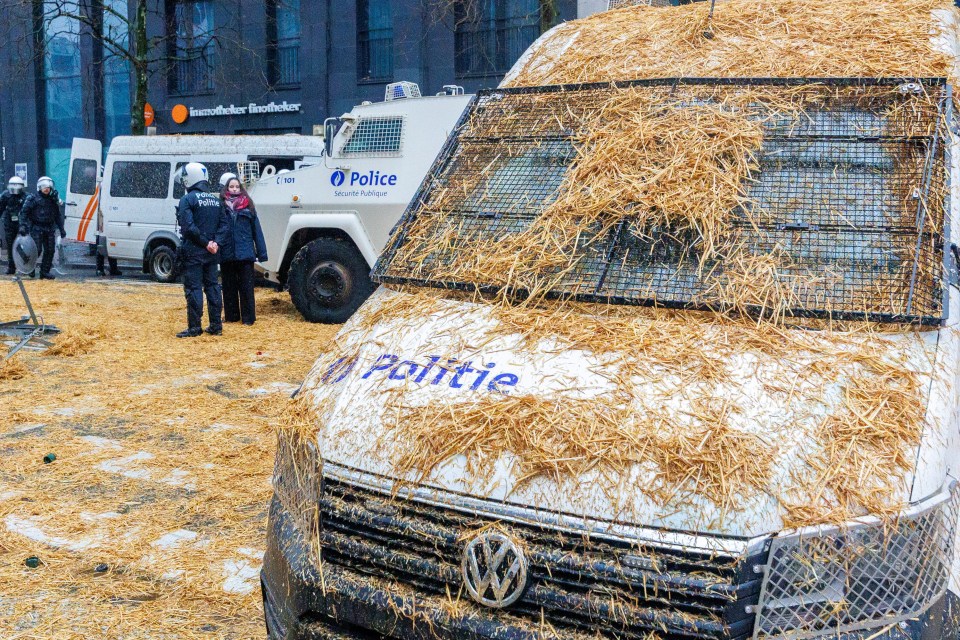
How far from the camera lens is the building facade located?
2331 cm

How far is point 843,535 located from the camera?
2.52m

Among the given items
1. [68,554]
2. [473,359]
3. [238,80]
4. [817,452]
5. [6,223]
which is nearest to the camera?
[817,452]

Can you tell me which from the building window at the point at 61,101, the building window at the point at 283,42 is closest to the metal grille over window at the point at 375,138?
the building window at the point at 283,42

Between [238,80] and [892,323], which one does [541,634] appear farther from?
[238,80]

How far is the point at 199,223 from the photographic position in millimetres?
11539

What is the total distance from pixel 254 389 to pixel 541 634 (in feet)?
21.1

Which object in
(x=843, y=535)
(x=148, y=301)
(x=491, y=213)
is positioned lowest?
(x=148, y=301)

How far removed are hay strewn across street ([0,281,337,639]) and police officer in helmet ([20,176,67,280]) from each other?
8232mm

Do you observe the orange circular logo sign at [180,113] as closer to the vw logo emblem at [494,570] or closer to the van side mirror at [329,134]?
the van side mirror at [329,134]

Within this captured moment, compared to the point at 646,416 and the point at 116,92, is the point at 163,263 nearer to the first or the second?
the point at 116,92

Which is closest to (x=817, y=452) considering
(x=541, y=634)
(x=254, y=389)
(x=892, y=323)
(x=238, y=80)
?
(x=892, y=323)

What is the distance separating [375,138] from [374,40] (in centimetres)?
1403

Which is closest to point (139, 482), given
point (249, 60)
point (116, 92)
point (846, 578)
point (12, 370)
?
point (12, 370)

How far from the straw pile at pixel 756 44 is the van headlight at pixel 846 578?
2.36 metres
